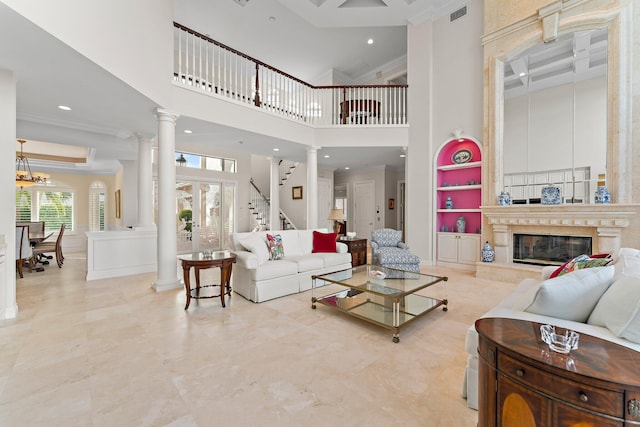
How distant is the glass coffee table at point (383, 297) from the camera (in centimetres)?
283

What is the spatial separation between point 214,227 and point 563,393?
8.45m

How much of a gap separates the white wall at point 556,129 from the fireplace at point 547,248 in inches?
44.9

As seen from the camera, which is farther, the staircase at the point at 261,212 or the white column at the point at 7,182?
the staircase at the point at 261,212

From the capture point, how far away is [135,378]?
2039 mm

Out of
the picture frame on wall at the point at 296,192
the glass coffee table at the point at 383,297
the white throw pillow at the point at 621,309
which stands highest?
the picture frame on wall at the point at 296,192

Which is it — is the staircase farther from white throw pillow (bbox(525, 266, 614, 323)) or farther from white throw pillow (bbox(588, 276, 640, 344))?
white throw pillow (bbox(588, 276, 640, 344))

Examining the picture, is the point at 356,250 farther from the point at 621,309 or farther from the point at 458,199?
the point at 621,309

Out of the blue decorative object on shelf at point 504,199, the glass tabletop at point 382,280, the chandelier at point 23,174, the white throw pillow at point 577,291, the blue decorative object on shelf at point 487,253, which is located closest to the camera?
the white throw pillow at point 577,291

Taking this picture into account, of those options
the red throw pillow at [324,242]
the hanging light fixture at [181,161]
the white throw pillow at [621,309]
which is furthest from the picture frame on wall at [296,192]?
the white throw pillow at [621,309]

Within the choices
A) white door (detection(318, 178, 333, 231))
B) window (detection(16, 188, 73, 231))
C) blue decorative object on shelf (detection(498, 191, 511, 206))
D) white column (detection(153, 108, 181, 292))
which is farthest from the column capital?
window (detection(16, 188, 73, 231))

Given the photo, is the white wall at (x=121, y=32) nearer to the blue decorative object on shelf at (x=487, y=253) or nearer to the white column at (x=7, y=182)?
the white column at (x=7, y=182)

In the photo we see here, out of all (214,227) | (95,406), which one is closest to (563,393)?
(95,406)

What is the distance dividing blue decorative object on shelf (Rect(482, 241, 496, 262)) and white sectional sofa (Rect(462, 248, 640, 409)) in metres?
3.42

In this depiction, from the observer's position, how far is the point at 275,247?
14.1 ft
